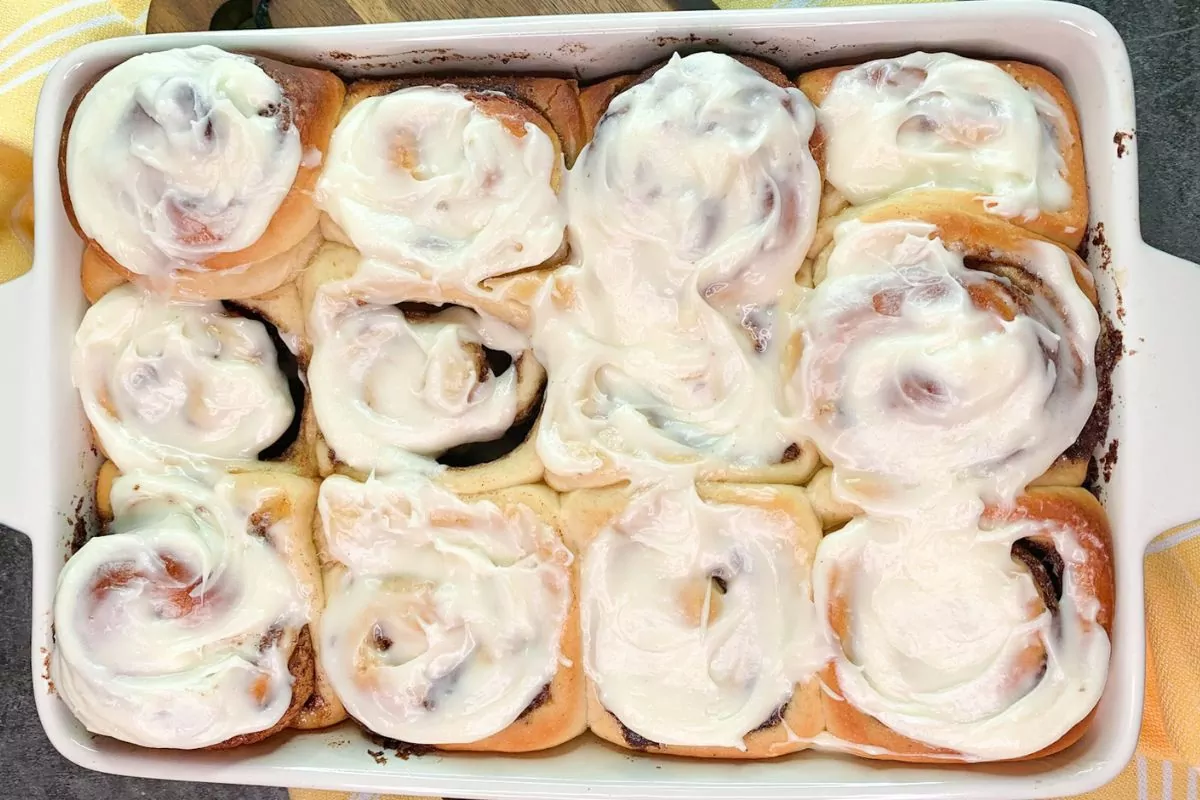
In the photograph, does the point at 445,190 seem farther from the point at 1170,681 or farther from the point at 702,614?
the point at 1170,681

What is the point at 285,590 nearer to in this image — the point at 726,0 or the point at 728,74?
the point at 728,74

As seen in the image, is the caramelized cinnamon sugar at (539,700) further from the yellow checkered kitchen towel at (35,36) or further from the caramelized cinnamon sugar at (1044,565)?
the yellow checkered kitchen towel at (35,36)

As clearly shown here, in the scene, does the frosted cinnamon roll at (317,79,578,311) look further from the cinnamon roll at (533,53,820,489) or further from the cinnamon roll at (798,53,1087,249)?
the cinnamon roll at (798,53,1087,249)

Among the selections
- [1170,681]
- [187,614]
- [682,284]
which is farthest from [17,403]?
[1170,681]

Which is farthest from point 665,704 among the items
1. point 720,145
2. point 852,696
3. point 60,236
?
point 60,236

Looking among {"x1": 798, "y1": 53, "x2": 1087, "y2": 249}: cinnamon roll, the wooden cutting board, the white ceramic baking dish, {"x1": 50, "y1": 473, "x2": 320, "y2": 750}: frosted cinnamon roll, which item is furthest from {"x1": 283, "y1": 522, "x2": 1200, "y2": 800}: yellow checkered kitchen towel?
{"x1": 50, "y1": 473, "x2": 320, "y2": 750}: frosted cinnamon roll

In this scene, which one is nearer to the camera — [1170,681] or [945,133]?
[945,133]
